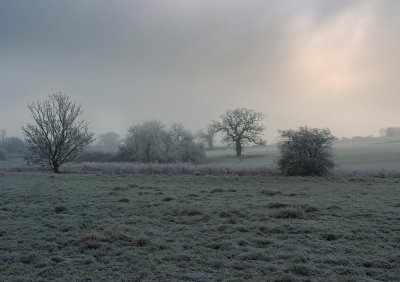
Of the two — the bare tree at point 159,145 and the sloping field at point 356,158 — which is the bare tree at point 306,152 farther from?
the bare tree at point 159,145

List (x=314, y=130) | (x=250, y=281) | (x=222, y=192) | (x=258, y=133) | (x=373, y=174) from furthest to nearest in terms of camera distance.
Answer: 1. (x=258, y=133)
2. (x=314, y=130)
3. (x=373, y=174)
4. (x=222, y=192)
5. (x=250, y=281)

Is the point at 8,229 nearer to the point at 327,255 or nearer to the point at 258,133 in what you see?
the point at 327,255

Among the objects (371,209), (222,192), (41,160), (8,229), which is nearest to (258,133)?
(41,160)

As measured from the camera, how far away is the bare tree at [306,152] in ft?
115

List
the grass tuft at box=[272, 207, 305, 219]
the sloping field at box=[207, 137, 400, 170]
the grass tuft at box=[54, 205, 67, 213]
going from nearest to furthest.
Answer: the grass tuft at box=[272, 207, 305, 219], the grass tuft at box=[54, 205, 67, 213], the sloping field at box=[207, 137, 400, 170]

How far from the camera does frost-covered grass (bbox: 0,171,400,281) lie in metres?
7.28

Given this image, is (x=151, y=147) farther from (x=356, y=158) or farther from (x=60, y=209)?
(x=60, y=209)

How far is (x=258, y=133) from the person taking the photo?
244 ft

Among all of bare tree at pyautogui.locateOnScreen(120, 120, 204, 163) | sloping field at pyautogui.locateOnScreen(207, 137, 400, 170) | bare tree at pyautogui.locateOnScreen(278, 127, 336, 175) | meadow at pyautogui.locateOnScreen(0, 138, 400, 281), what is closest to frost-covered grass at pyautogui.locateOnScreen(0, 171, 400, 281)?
meadow at pyautogui.locateOnScreen(0, 138, 400, 281)

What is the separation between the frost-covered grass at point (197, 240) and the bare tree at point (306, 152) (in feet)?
60.6

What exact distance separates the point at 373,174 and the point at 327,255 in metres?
25.1

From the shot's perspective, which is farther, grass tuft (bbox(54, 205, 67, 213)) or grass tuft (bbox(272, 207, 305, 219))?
grass tuft (bbox(54, 205, 67, 213))

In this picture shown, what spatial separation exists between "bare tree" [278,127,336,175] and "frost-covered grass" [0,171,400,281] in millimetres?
18465

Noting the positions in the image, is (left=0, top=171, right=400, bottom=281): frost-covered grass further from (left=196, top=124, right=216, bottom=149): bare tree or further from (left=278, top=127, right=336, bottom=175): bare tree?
(left=196, top=124, right=216, bottom=149): bare tree
